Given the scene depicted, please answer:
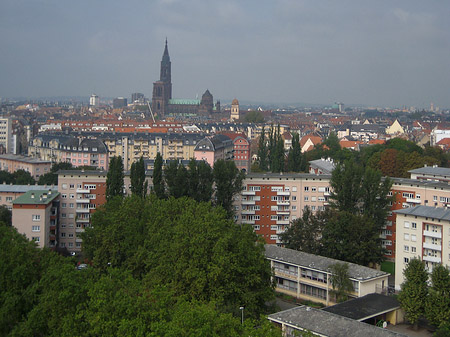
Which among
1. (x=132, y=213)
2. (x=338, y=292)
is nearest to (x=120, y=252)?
(x=132, y=213)

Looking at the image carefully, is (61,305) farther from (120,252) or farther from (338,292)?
(338,292)

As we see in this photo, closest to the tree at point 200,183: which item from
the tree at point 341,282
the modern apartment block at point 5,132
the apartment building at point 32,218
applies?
the apartment building at point 32,218

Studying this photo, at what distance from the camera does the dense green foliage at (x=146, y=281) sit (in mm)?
15086

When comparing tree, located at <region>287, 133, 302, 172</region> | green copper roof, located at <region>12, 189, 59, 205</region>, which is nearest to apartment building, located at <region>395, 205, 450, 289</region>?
green copper roof, located at <region>12, 189, 59, 205</region>

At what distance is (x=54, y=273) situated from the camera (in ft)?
58.7

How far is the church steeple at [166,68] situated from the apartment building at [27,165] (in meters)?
105

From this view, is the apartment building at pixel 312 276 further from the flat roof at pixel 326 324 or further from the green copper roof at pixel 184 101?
the green copper roof at pixel 184 101

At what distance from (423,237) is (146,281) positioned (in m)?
11.9

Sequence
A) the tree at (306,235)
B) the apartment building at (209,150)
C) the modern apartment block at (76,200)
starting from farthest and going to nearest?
the apartment building at (209,150) → the modern apartment block at (76,200) → the tree at (306,235)

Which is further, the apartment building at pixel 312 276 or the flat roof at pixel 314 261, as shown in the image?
the flat roof at pixel 314 261

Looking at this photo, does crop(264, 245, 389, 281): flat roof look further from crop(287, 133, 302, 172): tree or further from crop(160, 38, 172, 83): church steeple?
crop(160, 38, 172, 83): church steeple

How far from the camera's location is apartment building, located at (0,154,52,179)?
171 feet

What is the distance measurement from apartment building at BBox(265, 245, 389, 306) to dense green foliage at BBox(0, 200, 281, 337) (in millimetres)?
4338

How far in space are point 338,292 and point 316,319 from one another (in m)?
5.35
